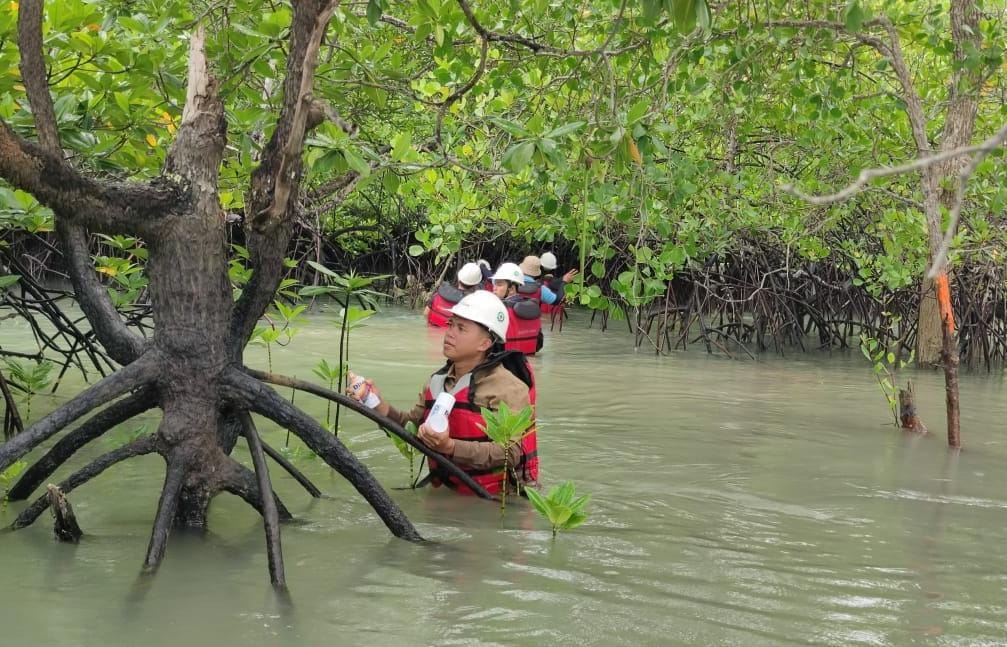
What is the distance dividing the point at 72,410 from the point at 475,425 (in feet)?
4.81

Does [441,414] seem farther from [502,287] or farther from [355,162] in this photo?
[502,287]

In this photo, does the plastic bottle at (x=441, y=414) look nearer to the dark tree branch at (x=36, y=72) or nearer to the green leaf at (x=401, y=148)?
the green leaf at (x=401, y=148)

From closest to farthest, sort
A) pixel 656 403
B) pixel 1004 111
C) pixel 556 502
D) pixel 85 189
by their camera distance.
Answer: pixel 85 189
pixel 556 502
pixel 1004 111
pixel 656 403

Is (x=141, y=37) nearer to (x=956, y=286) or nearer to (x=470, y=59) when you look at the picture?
(x=470, y=59)

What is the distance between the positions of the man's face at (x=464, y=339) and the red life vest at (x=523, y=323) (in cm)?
460

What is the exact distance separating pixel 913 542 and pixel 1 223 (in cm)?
352

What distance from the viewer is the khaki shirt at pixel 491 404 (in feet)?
12.9

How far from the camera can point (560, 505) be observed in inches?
134

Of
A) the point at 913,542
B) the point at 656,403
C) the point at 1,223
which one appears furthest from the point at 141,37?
the point at 656,403

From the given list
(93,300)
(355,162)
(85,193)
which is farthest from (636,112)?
(93,300)

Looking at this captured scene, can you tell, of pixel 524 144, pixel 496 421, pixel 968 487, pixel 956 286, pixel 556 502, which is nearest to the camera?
pixel 524 144

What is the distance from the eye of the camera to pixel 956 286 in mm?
10188

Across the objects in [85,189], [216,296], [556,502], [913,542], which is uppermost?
[85,189]

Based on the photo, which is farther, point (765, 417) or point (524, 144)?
point (765, 417)
